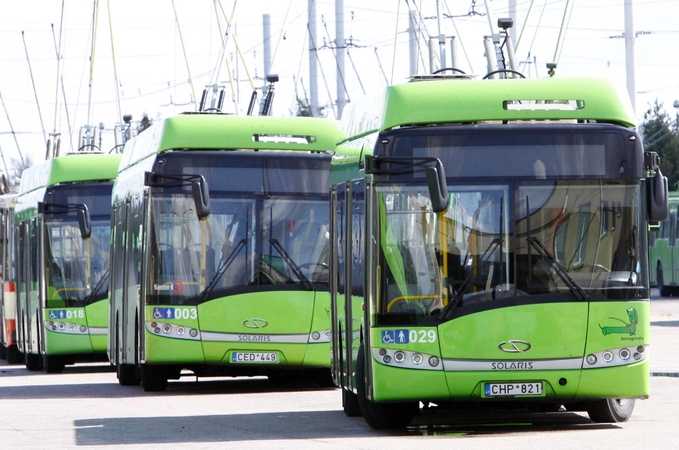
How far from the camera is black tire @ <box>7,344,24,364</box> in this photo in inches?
1129

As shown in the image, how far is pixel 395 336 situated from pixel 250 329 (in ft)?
18.3

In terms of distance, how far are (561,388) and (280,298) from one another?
583 cm

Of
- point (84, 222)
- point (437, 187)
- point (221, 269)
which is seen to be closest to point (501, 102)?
point (437, 187)

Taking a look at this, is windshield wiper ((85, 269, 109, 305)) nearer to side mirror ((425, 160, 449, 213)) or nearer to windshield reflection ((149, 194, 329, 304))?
windshield reflection ((149, 194, 329, 304))

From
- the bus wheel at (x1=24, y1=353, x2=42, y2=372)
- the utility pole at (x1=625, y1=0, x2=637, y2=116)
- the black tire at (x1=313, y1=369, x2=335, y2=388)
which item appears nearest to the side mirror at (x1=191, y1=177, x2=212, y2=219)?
the black tire at (x1=313, y1=369, x2=335, y2=388)

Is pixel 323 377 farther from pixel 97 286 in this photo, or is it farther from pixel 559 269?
pixel 559 269

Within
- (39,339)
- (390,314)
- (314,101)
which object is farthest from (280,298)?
(314,101)

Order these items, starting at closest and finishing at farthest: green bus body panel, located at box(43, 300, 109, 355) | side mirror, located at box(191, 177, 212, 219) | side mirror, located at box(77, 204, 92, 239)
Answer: side mirror, located at box(191, 177, 212, 219) → side mirror, located at box(77, 204, 92, 239) → green bus body panel, located at box(43, 300, 109, 355)

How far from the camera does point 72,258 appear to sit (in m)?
23.5

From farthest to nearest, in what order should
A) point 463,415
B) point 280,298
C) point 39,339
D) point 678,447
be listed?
1. point 39,339
2. point 280,298
3. point 463,415
4. point 678,447

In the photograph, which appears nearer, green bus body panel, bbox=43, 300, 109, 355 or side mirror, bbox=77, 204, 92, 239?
side mirror, bbox=77, 204, 92, 239

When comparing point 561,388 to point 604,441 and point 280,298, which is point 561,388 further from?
point 280,298

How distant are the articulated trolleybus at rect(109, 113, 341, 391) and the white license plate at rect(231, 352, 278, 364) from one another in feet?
0.04

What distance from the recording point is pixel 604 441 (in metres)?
11.4
